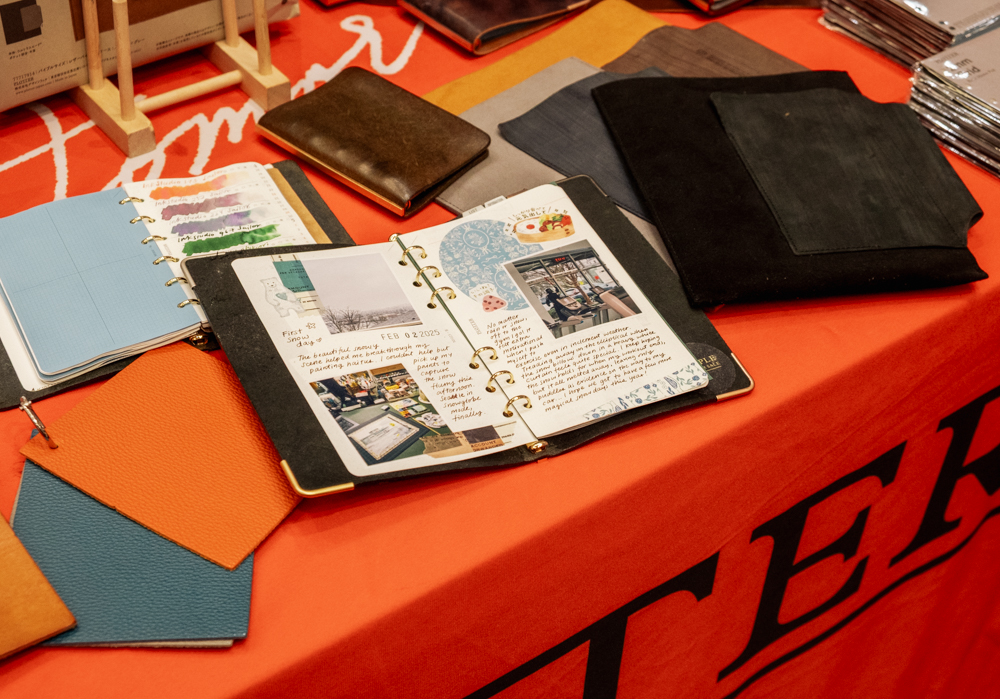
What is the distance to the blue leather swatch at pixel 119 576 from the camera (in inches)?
24.4

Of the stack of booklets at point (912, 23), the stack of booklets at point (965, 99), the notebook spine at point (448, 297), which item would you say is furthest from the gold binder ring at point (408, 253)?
the stack of booklets at point (912, 23)

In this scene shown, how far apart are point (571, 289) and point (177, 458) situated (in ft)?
1.33

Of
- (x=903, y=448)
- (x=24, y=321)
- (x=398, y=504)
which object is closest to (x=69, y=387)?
(x=24, y=321)

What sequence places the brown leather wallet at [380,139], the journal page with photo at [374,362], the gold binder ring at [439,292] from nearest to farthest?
1. the journal page with photo at [374,362]
2. the gold binder ring at [439,292]
3. the brown leather wallet at [380,139]

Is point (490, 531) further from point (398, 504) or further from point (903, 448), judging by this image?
point (903, 448)

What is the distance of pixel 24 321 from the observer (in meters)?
0.78

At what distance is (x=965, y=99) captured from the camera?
108cm

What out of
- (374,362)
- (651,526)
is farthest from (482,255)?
(651,526)

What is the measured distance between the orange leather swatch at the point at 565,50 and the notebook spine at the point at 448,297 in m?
0.31

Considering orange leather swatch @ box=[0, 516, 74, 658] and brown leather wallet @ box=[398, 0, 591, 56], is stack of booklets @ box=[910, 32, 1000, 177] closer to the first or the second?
brown leather wallet @ box=[398, 0, 591, 56]

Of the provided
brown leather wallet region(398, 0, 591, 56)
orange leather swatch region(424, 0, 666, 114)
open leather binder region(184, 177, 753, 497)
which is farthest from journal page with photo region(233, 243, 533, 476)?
brown leather wallet region(398, 0, 591, 56)

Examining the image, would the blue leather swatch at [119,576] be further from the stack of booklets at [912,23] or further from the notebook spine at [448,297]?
the stack of booklets at [912,23]

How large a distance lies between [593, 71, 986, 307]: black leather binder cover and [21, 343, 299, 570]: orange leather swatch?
0.46 metres

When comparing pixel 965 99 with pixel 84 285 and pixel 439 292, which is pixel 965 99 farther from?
pixel 84 285
